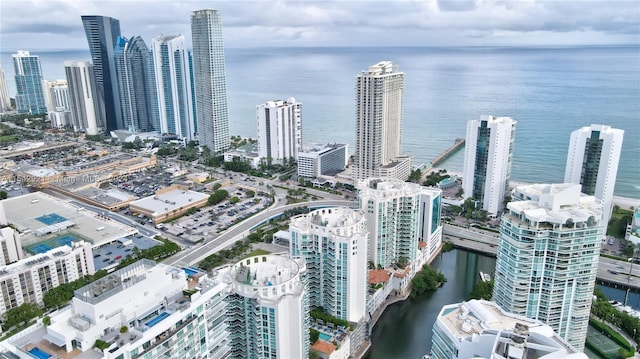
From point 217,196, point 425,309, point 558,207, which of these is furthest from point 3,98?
point 558,207

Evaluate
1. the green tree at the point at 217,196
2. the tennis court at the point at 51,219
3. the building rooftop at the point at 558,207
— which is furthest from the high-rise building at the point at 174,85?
the building rooftop at the point at 558,207

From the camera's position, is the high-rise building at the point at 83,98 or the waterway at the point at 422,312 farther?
the high-rise building at the point at 83,98

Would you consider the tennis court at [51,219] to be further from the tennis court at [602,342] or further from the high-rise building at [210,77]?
the tennis court at [602,342]

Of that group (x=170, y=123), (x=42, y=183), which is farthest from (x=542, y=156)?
(x=42, y=183)

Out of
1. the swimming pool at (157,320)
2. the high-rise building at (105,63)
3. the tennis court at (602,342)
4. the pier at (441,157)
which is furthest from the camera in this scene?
the high-rise building at (105,63)

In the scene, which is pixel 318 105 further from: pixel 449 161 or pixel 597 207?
pixel 597 207

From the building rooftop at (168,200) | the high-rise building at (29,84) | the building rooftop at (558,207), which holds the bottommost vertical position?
the building rooftop at (168,200)

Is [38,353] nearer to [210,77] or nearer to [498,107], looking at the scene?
[210,77]
